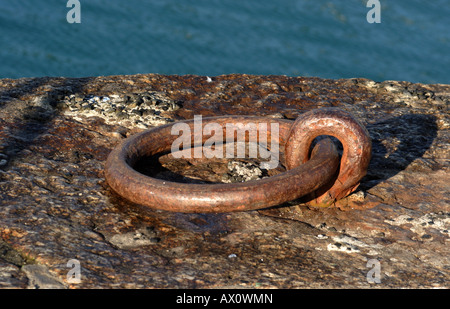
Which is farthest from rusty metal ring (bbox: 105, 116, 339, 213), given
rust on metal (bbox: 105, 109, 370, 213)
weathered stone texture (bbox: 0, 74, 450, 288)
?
weathered stone texture (bbox: 0, 74, 450, 288)

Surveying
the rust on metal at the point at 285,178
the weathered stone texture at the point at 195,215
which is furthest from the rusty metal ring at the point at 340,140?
the weathered stone texture at the point at 195,215

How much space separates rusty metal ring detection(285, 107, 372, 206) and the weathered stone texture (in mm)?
131

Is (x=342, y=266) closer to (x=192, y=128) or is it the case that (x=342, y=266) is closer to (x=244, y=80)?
(x=192, y=128)

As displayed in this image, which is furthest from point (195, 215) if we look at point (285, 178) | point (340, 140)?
point (340, 140)

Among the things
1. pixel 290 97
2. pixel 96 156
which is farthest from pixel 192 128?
pixel 290 97

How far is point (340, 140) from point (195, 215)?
81 cm

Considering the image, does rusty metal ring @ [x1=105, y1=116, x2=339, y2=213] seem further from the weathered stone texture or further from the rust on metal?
the weathered stone texture

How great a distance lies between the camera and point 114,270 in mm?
2471

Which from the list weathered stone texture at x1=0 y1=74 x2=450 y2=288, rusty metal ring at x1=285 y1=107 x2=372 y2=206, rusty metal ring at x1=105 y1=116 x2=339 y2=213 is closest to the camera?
weathered stone texture at x1=0 y1=74 x2=450 y2=288

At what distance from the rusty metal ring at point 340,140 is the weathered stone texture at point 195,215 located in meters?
0.13

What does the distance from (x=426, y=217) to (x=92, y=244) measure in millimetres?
1653

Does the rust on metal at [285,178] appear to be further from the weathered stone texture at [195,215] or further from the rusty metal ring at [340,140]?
the weathered stone texture at [195,215]

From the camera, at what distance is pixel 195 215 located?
9.78 ft

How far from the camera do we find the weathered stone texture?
252 cm
